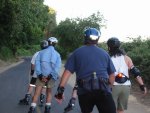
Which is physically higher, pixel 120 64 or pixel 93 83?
→ pixel 120 64

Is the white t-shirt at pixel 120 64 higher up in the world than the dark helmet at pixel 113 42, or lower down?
lower down

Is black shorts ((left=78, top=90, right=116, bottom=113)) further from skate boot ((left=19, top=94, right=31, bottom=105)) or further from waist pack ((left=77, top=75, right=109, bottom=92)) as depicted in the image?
skate boot ((left=19, top=94, right=31, bottom=105))

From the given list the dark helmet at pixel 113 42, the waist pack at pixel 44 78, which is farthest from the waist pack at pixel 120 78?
the waist pack at pixel 44 78

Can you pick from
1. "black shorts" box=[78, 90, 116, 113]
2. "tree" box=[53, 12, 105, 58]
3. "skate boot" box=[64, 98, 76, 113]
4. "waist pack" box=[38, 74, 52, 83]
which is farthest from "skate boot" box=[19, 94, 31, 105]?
"tree" box=[53, 12, 105, 58]


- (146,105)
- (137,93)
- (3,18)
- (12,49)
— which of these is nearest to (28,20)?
(3,18)

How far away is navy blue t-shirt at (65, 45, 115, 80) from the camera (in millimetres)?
6652

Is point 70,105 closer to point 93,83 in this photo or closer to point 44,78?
point 44,78

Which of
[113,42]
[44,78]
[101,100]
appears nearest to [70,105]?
[44,78]

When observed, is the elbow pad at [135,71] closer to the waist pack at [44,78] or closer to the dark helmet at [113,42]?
the dark helmet at [113,42]

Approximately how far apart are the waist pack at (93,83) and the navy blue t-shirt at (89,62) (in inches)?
2.7

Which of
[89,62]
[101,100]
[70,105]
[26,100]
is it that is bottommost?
[26,100]

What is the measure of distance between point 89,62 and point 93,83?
1.05 ft

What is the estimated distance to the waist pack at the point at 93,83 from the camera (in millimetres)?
6551

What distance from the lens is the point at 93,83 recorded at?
6.56 metres
